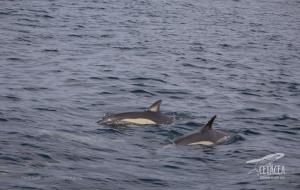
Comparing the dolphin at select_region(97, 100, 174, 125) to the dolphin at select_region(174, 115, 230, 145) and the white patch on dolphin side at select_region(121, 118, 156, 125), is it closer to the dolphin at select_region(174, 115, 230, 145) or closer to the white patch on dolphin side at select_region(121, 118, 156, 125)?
the white patch on dolphin side at select_region(121, 118, 156, 125)

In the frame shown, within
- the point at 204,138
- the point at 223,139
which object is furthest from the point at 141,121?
the point at 223,139

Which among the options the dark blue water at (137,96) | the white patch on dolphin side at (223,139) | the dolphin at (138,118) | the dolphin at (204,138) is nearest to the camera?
the dark blue water at (137,96)

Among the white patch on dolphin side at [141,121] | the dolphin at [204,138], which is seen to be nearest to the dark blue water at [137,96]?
the dolphin at [204,138]

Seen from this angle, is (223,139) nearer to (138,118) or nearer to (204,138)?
(204,138)

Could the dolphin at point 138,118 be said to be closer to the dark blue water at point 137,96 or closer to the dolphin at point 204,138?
the dark blue water at point 137,96

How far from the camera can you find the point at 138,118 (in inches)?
792

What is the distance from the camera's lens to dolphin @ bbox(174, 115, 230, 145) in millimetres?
18219

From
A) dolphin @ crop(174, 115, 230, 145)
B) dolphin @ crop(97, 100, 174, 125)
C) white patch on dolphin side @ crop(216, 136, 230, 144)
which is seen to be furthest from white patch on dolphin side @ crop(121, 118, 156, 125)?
white patch on dolphin side @ crop(216, 136, 230, 144)

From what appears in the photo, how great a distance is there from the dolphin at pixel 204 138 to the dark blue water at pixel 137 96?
1.04ft

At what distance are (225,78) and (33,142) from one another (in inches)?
555

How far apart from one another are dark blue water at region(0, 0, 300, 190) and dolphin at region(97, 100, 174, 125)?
0.41 m

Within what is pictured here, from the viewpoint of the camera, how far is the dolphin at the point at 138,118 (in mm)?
19969

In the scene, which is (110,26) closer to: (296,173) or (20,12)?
(20,12)

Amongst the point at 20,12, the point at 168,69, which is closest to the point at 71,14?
the point at 20,12
